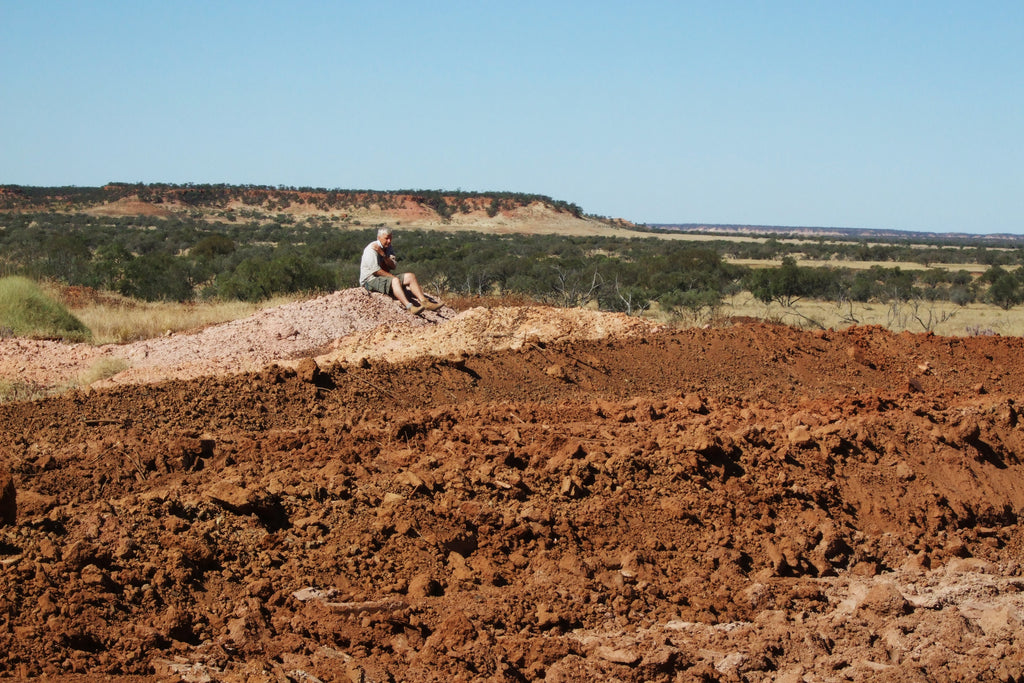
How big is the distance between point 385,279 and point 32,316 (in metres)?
4.66

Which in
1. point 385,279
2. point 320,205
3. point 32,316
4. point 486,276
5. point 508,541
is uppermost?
point 320,205

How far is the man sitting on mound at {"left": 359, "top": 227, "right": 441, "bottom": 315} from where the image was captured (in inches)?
494

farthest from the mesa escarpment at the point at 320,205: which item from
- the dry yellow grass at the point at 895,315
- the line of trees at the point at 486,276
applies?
the dry yellow grass at the point at 895,315

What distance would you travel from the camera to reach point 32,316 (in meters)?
12.5

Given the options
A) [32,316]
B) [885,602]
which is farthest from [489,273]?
[885,602]

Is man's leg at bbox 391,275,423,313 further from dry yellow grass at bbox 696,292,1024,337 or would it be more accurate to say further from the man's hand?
dry yellow grass at bbox 696,292,1024,337

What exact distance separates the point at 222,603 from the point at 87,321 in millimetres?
11251

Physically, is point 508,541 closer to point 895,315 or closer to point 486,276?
point 895,315

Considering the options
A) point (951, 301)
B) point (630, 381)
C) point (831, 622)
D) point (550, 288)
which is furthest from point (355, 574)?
point (951, 301)

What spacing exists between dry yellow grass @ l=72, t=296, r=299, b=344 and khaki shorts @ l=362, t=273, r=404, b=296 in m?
2.43

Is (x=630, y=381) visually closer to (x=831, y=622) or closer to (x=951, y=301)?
(x=831, y=622)

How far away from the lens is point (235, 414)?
703cm

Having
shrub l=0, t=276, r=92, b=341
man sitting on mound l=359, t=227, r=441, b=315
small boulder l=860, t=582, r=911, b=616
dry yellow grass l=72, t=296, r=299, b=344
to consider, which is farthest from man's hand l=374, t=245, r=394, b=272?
small boulder l=860, t=582, r=911, b=616

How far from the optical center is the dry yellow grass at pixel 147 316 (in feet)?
42.9
